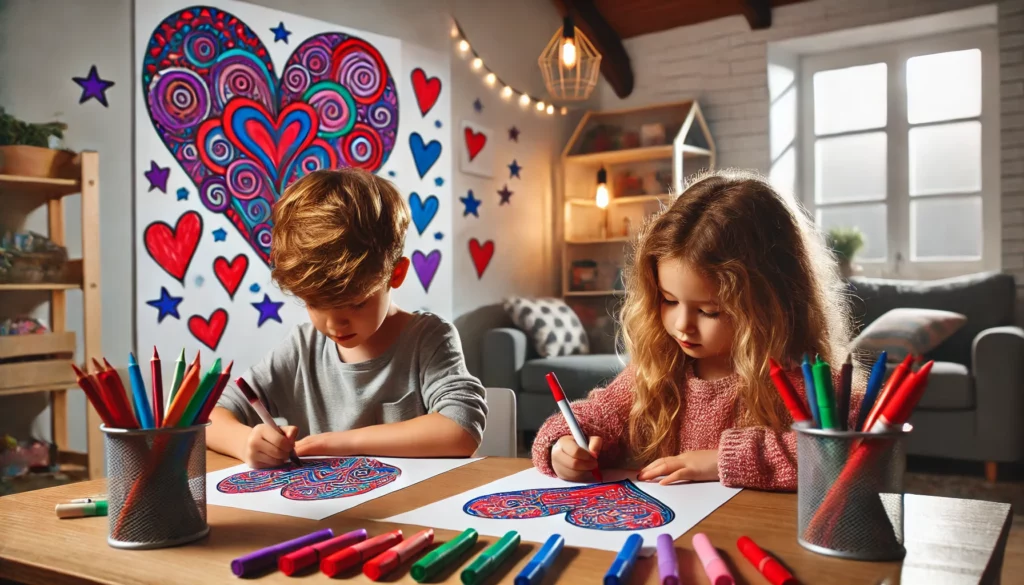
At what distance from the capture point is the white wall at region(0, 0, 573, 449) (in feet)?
8.66

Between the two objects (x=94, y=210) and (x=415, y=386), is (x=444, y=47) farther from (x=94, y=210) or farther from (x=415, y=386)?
(x=415, y=386)

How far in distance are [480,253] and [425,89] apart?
91 cm

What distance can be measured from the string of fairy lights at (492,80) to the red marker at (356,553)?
3.96 m

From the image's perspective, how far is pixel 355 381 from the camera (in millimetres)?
1341

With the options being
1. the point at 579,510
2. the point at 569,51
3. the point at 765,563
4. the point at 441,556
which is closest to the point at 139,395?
the point at 441,556

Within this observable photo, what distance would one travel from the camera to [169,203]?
3.01 meters

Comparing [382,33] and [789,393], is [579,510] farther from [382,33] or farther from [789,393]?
[382,33]

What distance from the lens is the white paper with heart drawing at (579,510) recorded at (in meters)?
0.71

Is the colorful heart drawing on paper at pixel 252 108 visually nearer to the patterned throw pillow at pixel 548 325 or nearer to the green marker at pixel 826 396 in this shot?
the patterned throw pillow at pixel 548 325

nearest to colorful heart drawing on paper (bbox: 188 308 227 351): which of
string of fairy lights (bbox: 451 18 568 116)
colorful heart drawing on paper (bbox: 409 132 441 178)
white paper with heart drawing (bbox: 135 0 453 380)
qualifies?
white paper with heart drawing (bbox: 135 0 453 380)

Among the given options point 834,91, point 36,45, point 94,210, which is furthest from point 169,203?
point 834,91

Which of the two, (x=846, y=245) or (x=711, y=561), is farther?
(x=846, y=245)

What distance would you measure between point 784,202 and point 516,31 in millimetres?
3928

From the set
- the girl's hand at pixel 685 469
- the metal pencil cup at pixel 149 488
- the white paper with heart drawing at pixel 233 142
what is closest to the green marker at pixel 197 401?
the metal pencil cup at pixel 149 488
